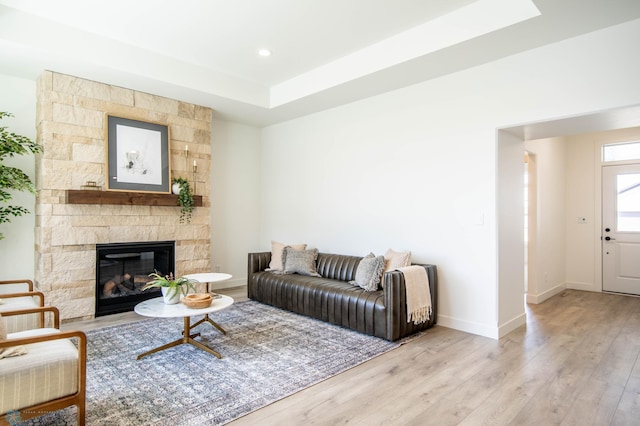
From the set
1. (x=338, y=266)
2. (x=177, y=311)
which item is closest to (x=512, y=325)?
(x=338, y=266)

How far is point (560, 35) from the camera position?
124 inches

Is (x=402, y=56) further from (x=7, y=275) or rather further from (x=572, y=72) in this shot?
(x=7, y=275)

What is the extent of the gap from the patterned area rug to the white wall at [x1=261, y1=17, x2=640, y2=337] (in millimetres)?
1311

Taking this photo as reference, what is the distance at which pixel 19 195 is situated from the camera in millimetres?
4129

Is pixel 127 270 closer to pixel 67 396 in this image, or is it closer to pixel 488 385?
pixel 67 396

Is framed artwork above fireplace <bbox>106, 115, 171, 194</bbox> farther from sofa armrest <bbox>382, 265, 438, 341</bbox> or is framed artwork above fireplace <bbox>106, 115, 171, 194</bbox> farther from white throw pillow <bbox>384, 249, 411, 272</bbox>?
sofa armrest <bbox>382, 265, 438, 341</bbox>

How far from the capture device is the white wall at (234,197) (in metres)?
5.98

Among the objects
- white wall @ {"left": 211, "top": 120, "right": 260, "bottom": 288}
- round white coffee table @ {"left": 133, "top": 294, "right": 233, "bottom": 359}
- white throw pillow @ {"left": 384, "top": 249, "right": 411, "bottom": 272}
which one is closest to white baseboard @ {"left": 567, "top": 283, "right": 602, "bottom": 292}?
white throw pillow @ {"left": 384, "top": 249, "right": 411, "bottom": 272}

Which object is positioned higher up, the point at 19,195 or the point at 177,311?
the point at 19,195

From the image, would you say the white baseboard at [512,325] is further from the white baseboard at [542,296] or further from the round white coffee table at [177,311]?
the round white coffee table at [177,311]

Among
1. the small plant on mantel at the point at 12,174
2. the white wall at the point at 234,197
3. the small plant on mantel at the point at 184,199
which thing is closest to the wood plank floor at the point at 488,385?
the small plant on mantel at the point at 184,199

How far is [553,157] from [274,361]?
17.6 feet

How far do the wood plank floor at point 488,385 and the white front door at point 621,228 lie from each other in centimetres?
214

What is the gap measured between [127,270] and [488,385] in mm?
4326
